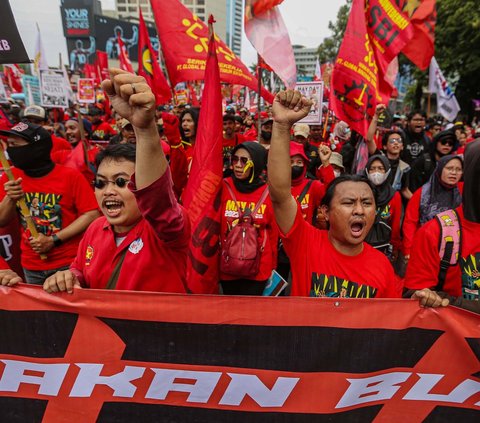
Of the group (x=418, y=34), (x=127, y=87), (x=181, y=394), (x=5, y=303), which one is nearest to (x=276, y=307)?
(x=181, y=394)

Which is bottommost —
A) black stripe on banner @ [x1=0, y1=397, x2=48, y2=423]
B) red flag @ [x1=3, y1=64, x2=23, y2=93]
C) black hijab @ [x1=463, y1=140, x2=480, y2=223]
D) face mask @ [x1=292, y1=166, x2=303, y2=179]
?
black stripe on banner @ [x1=0, y1=397, x2=48, y2=423]

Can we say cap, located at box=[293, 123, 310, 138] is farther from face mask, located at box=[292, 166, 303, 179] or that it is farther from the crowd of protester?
face mask, located at box=[292, 166, 303, 179]

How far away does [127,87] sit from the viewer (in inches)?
50.2

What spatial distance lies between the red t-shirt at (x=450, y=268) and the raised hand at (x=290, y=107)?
97 centimetres

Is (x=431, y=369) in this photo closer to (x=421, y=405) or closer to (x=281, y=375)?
(x=421, y=405)

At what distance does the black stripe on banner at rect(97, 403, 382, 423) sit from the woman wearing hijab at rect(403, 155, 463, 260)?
2301 mm

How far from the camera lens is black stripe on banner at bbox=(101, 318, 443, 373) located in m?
1.71

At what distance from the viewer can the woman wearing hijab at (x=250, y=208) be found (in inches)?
126

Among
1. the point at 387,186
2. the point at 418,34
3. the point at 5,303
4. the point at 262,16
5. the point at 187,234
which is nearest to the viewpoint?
the point at 187,234

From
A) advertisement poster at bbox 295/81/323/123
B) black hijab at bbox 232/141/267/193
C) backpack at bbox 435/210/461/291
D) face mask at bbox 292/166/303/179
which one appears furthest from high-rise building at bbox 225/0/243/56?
backpack at bbox 435/210/461/291

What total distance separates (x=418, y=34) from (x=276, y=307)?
4196 millimetres

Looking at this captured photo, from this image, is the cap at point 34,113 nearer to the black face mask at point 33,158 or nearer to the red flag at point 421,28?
the black face mask at point 33,158

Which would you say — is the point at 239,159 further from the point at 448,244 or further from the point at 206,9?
the point at 206,9

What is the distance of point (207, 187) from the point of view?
9.96 ft
